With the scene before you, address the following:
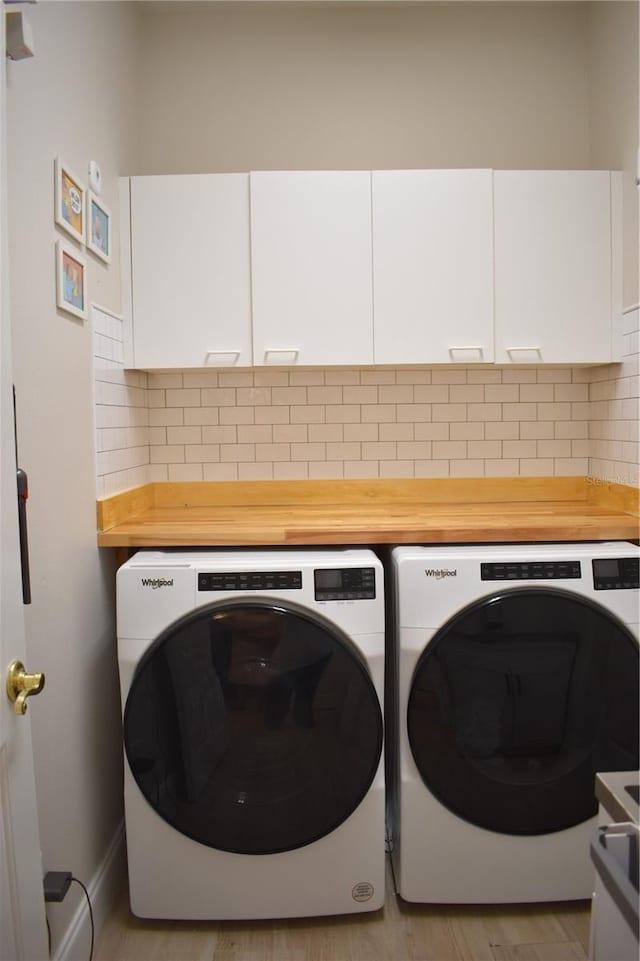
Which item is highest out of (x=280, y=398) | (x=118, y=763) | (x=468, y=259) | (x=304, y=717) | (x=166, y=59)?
(x=166, y=59)

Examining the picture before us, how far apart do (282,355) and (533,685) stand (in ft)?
4.20

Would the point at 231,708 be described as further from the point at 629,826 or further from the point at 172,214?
the point at 172,214

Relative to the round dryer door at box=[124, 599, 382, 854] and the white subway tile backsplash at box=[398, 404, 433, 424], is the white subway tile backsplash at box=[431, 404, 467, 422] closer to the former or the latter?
the white subway tile backsplash at box=[398, 404, 433, 424]

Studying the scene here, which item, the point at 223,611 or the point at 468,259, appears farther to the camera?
the point at 468,259

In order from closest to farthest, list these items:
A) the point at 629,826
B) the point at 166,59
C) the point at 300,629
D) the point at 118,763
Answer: the point at 629,826, the point at 300,629, the point at 118,763, the point at 166,59

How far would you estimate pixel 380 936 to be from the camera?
173cm

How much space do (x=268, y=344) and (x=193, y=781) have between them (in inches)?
53.2

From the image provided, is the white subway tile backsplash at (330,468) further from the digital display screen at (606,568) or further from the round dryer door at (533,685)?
the digital display screen at (606,568)

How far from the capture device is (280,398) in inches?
98.2

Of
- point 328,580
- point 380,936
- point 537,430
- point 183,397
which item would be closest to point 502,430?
point 537,430

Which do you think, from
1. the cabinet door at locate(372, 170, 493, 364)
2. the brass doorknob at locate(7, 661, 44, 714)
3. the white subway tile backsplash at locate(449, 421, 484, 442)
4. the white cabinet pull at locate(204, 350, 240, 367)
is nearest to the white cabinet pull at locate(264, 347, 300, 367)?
the white cabinet pull at locate(204, 350, 240, 367)

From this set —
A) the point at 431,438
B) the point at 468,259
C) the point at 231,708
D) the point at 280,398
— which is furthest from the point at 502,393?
the point at 231,708

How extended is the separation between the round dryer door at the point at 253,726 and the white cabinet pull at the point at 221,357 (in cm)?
88

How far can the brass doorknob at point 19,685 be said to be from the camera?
0.98m
